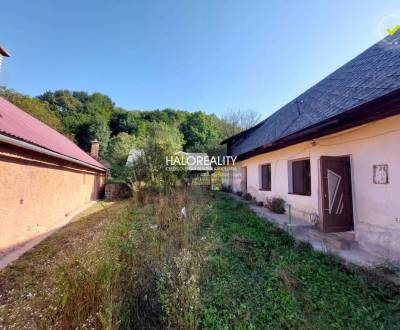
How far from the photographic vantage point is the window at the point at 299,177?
7.32 m

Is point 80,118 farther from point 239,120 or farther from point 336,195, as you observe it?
point 336,195

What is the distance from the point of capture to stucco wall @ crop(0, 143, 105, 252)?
181 inches

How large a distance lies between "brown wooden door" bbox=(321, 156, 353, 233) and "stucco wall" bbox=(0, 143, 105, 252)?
7751 millimetres

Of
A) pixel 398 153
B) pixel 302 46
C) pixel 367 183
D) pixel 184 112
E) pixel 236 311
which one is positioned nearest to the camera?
pixel 236 311

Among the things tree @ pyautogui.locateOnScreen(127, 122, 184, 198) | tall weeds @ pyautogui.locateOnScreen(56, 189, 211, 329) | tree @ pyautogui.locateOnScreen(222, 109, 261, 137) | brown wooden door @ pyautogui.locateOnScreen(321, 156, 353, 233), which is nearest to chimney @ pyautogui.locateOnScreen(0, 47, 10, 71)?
tree @ pyautogui.locateOnScreen(127, 122, 184, 198)

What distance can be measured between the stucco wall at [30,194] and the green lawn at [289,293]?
4885 mm

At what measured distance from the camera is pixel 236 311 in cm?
260

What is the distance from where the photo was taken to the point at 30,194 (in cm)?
562

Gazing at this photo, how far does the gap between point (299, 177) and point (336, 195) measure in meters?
2.32

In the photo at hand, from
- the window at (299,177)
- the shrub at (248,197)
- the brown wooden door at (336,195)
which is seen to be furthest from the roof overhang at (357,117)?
the shrub at (248,197)

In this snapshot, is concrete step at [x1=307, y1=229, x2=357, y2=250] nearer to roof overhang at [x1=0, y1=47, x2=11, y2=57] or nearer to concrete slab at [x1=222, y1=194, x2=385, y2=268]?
concrete slab at [x1=222, y1=194, x2=385, y2=268]

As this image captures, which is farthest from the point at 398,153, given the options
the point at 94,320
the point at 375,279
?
the point at 94,320

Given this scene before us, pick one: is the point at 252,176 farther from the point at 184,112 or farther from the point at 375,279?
the point at 184,112

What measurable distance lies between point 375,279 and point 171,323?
3388 mm
